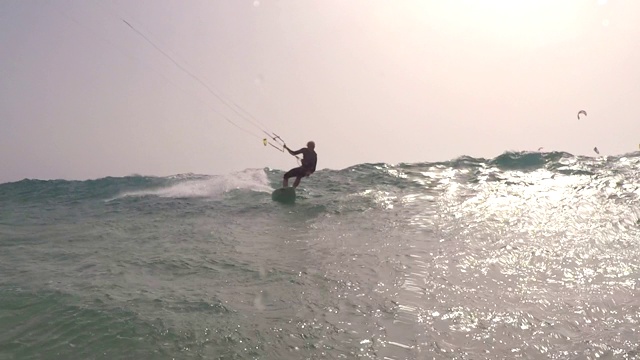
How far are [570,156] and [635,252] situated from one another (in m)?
15.9

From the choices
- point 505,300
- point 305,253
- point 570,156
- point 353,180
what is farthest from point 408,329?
point 570,156

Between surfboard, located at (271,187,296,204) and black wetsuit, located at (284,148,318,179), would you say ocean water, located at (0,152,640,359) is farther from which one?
black wetsuit, located at (284,148,318,179)

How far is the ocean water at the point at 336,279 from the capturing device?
4.78 meters

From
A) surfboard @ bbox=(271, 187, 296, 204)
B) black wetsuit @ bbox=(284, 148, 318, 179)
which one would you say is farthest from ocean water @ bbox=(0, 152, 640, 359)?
black wetsuit @ bbox=(284, 148, 318, 179)

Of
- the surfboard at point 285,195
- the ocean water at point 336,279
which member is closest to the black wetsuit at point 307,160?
the surfboard at point 285,195

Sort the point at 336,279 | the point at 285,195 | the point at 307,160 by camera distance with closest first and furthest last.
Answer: the point at 336,279
the point at 285,195
the point at 307,160

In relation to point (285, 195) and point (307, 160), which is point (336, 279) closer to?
point (285, 195)

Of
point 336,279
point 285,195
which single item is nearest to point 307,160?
point 285,195

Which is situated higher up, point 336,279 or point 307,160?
point 307,160

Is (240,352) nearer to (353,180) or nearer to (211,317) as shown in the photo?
(211,317)

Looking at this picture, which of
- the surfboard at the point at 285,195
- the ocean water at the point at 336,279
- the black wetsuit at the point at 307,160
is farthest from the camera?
the black wetsuit at the point at 307,160

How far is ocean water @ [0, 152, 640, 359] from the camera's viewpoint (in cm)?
478

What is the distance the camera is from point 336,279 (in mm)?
6863

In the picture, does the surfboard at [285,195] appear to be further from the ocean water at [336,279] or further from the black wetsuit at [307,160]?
the ocean water at [336,279]
